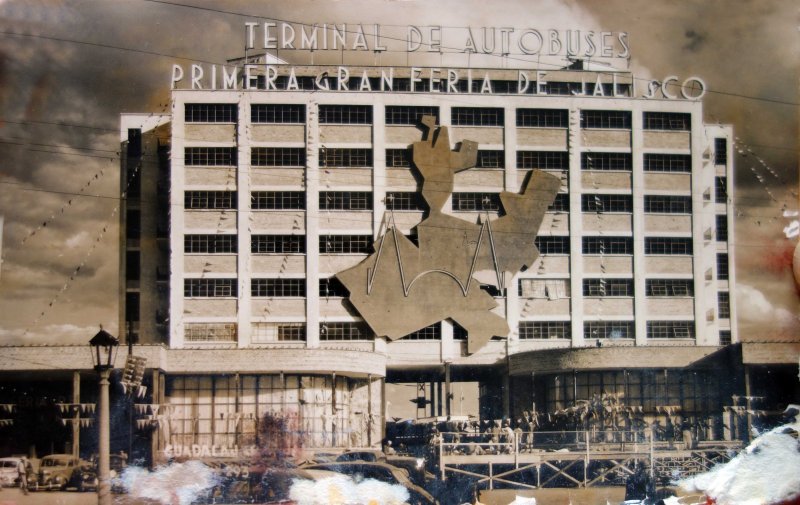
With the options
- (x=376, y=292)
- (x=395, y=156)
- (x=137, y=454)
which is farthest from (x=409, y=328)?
(x=137, y=454)

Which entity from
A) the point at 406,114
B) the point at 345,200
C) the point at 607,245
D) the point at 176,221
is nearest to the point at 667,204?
the point at 607,245

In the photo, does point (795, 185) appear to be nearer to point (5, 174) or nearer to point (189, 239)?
point (189, 239)

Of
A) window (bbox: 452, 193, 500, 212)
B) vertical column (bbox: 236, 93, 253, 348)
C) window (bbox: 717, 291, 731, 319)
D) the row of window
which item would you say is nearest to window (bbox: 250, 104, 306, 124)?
the row of window

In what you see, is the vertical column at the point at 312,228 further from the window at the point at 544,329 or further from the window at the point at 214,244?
the window at the point at 544,329

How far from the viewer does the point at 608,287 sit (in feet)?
247

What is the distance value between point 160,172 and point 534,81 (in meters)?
26.1

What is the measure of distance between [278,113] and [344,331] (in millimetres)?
14757

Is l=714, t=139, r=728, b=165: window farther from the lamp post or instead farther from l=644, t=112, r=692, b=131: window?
the lamp post

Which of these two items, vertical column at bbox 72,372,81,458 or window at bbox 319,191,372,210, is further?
window at bbox 319,191,372,210

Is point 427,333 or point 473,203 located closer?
point 427,333

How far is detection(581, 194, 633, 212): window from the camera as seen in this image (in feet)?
246

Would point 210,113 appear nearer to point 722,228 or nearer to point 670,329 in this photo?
point 670,329

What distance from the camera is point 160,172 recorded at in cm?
7781

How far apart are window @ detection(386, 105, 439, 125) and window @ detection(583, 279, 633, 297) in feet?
49.5
